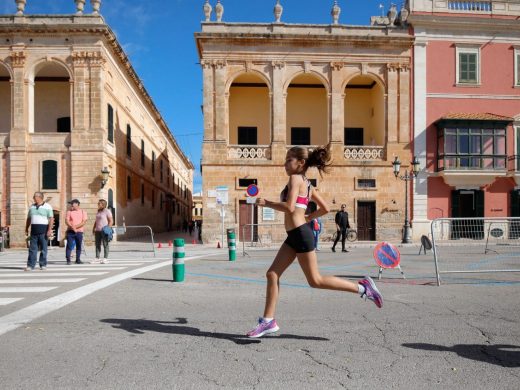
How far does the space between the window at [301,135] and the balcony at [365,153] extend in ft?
11.2

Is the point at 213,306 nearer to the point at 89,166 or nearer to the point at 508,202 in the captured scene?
the point at 89,166

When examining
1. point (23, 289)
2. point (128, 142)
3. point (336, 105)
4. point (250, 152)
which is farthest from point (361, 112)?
point (23, 289)

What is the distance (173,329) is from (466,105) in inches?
986

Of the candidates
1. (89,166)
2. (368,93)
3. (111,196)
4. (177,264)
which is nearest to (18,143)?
(89,166)

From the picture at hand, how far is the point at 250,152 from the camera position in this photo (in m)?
24.7

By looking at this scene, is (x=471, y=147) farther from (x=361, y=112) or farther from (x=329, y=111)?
(x=329, y=111)

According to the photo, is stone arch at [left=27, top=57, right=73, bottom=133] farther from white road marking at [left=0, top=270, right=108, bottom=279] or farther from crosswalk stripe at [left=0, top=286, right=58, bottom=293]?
crosswalk stripe at [left=0, top=286, right=58, bottom=293]

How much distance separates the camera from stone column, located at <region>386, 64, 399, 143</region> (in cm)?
2506

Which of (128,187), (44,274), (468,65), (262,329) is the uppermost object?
(468,65)

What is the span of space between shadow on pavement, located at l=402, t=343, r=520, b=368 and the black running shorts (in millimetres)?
1331

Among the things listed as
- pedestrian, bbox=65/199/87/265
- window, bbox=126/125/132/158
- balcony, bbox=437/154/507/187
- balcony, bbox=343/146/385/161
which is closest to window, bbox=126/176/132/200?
window, bbox=126/125/132/158

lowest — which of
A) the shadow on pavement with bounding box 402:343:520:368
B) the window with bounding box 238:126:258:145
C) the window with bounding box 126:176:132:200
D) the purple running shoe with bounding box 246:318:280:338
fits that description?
the shadow on pavement with bounding box 402:343:520:368

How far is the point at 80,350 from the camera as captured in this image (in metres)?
4.16

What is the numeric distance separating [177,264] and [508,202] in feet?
75.6
